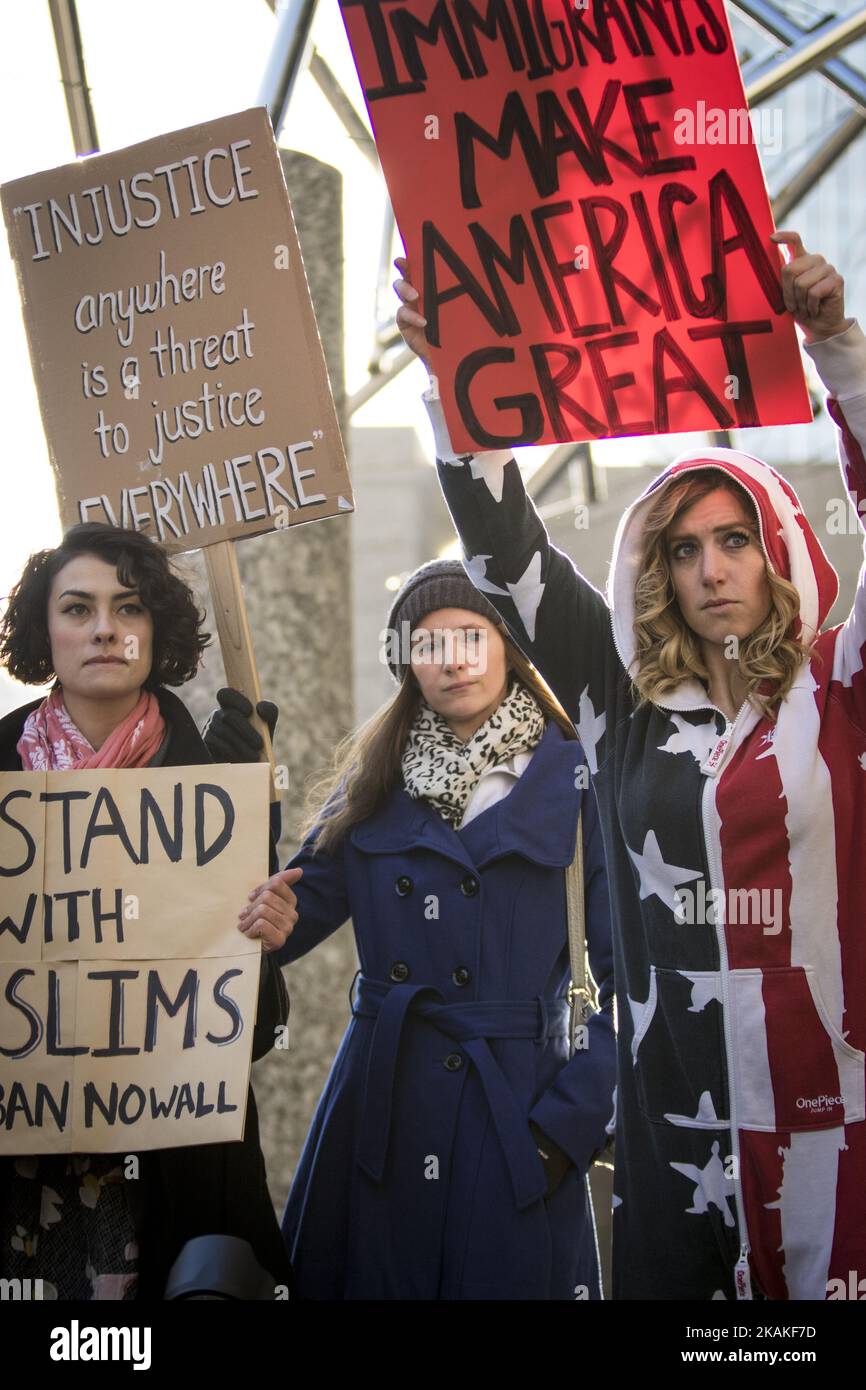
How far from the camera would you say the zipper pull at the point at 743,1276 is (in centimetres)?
248

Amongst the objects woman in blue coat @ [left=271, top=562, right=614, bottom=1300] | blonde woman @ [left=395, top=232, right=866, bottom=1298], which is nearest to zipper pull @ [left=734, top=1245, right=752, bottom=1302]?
blonde woman @ [left=395, top=232, right=866, bottom=1298]

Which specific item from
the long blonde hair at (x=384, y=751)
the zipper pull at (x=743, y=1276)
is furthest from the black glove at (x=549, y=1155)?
the long blonde hair at (x=384, y=751)

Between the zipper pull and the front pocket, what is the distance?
0.20 m

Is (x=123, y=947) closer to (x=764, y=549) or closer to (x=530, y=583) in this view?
(x=530, y=583)

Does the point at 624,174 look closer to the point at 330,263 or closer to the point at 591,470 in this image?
A: the point at 330,263

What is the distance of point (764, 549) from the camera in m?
2.55

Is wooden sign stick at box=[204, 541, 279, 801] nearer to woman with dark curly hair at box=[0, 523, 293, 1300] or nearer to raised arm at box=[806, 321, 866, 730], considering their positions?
woman with dark curly hair at box=[0, 523, 293, 1300]

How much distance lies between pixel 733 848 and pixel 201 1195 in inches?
43.1

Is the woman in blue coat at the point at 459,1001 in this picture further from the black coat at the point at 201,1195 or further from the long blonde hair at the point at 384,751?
the black coat at the point at 201,1195

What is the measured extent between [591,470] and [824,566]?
2.98m

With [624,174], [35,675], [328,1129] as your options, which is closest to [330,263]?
[624,174]

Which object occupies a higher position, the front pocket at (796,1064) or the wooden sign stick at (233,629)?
the wooden sign stick at (233,629)

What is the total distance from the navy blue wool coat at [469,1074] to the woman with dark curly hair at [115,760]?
0.17 m
